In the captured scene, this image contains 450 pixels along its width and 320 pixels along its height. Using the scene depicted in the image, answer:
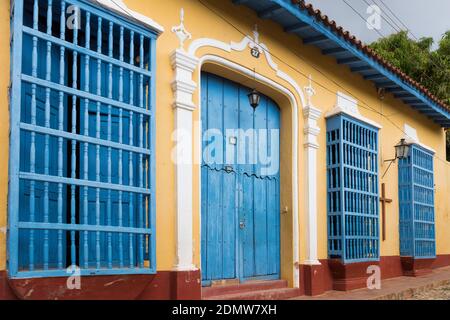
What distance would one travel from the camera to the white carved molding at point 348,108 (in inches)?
287

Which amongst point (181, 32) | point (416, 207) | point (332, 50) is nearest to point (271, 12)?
point (181, 32)

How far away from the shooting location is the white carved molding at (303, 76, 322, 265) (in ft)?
21.8

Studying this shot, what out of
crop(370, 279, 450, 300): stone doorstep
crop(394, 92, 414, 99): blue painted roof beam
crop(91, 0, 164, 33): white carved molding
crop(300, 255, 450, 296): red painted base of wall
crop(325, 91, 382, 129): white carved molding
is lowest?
crop(370, 279, 450, 300): stone doorstep

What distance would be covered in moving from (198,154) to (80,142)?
4.81 ft

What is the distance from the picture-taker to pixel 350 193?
7324mm

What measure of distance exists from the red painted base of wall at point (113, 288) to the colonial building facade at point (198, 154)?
14 mm

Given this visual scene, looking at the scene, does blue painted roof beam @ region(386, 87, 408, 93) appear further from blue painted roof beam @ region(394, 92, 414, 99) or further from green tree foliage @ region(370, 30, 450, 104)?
green tree foliage @ region(370, 30, 450, 104)

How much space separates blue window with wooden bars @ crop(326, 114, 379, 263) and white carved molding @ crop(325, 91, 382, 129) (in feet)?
0.24

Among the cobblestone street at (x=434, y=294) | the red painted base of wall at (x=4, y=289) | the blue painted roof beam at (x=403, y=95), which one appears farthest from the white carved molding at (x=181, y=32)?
the blue painted roof beam at (x=403, y=95)

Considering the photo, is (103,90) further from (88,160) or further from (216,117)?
(216,117)

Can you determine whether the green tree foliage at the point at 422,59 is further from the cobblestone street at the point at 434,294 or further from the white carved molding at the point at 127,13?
the white carved molding at the point at 127,13

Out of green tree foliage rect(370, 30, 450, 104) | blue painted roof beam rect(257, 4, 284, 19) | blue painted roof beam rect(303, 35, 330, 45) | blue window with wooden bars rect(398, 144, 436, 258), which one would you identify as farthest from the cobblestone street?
green tree foliage rect(370, 30, 450, 104)

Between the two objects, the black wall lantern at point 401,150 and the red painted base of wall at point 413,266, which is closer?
the black wall lantern at point 401,150

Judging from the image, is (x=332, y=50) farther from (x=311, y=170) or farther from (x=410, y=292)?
(x=410, y=292)
